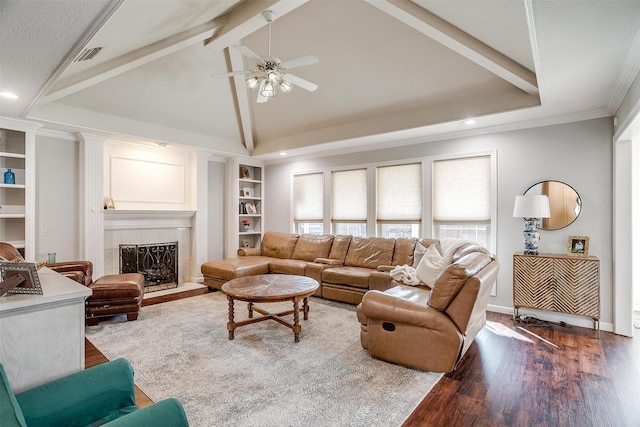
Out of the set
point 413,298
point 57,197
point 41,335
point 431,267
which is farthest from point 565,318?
point 57,197

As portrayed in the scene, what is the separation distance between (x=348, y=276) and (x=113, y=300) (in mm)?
3048

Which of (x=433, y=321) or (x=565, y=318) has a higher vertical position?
(x=433, y=321)

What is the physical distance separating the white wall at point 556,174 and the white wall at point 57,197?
546 cm

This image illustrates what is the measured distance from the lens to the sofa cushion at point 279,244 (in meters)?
6.14

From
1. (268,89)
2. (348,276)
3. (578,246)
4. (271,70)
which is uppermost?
(271,70)

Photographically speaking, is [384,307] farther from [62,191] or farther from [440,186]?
[62,191]

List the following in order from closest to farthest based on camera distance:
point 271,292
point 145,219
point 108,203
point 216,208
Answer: point 271,292
point 108,203
point 145,219
point 216,208

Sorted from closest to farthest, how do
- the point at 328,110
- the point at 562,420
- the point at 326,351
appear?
the point at 562,420 → the point at 326,351 → the point at 328,110

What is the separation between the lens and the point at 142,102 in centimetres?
464

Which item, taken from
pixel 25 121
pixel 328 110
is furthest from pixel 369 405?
pixel 25 121

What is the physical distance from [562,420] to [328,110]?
4.50m

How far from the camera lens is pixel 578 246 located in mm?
3736

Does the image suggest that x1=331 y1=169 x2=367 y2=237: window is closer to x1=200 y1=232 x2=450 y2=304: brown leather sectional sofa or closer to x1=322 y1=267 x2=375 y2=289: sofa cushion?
x1=200 y1=232 x2=450 y2=304: brown leather sectional sofa

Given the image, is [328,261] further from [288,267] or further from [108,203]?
[108,203]
